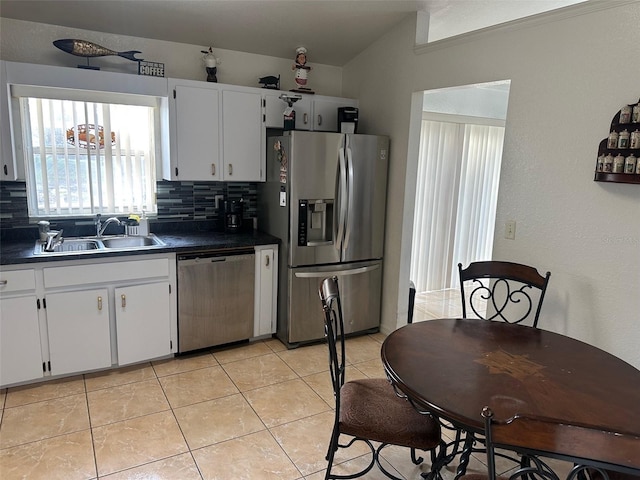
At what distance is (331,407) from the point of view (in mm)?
2729

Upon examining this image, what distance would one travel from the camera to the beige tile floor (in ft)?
7.09

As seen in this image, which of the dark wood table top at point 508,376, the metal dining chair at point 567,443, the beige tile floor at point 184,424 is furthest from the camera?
the beige tile floor at point 184,424

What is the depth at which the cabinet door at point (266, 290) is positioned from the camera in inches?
137

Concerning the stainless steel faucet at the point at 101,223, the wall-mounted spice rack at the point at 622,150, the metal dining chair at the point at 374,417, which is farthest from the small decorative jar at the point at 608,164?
the stainless steel faucet at the point at 101,223

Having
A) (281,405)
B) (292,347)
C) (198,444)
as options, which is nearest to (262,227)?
(292,347)

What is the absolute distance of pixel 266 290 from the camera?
3547 millimetres

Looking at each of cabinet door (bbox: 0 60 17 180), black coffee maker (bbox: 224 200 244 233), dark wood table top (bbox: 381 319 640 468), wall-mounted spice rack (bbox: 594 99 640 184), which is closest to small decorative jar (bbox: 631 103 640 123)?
wall-mounted spice rack (bbox: 594 99 640 184)

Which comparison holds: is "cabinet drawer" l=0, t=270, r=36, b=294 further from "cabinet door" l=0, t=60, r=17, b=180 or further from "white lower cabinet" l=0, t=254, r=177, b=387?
"cabinet door" l=0, t=60, r=17, b=180

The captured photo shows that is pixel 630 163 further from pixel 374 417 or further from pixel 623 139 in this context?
pixel 374 417

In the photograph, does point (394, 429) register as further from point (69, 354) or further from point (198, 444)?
point (69, 354)

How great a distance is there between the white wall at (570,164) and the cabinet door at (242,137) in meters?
1.46

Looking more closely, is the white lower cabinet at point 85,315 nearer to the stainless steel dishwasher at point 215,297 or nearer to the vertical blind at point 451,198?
the stainless steel dishwasher at point 215,297

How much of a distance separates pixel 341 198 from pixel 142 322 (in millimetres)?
1734

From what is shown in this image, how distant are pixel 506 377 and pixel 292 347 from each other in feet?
7.00
